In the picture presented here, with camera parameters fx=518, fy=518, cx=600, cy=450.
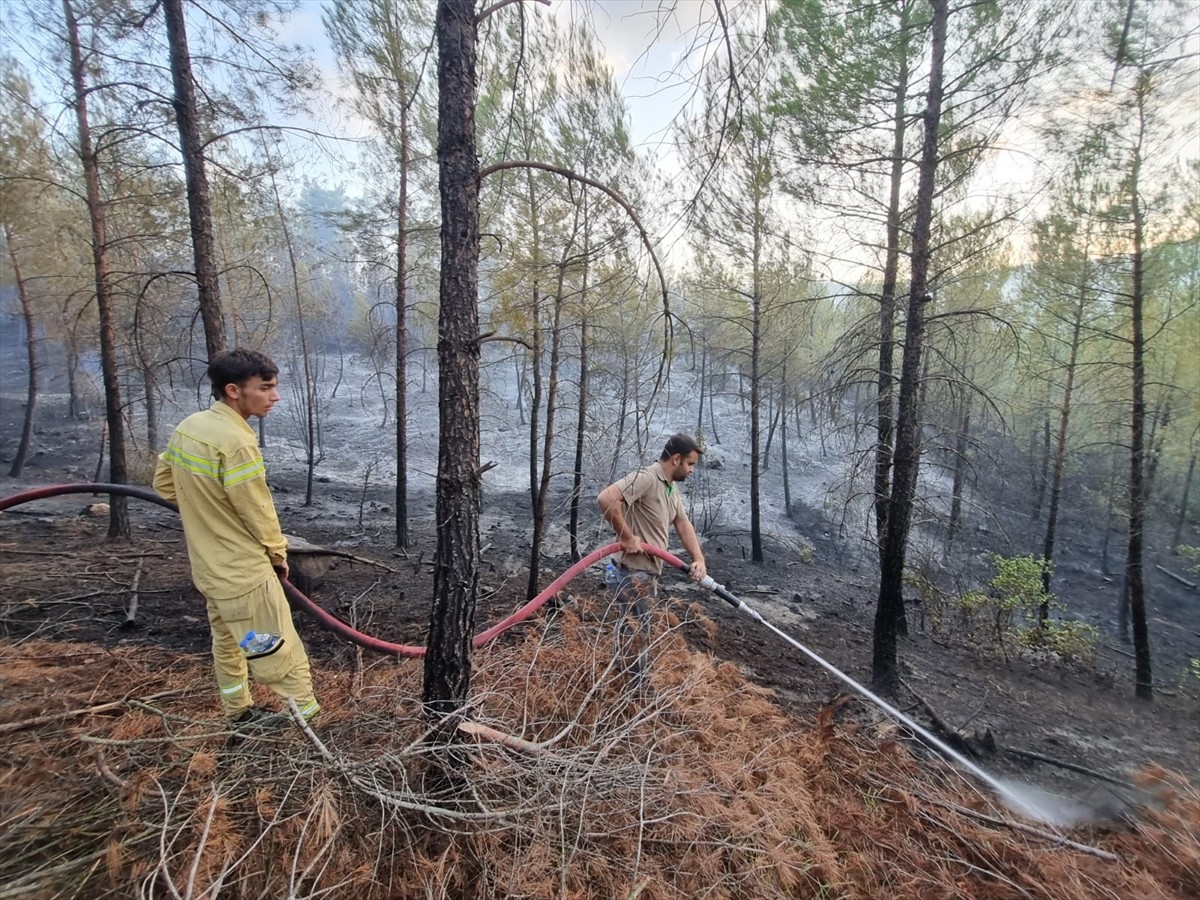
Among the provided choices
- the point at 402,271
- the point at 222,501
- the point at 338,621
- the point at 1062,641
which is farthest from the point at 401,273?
the point at 1062,641

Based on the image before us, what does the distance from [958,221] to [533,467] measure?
914cm

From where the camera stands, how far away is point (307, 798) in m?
2.00

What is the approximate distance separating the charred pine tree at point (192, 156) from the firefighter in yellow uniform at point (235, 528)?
2851 millimetres

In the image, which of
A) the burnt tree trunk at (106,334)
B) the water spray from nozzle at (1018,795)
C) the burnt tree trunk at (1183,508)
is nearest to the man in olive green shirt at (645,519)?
the water spray from nozzle at (1018,795)

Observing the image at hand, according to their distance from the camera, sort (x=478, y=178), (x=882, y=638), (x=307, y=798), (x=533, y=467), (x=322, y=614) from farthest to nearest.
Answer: (x=533, y=467), (x=882, y=638), (x=322, y=614), (x=478, y=178), (x=307, y=798)

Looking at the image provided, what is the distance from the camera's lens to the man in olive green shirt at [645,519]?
3773mm

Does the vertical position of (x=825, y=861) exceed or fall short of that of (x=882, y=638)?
it exceeds it

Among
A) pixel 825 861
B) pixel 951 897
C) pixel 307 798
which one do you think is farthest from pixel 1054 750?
pixel 307 798

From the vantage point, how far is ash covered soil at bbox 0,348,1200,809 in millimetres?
4789

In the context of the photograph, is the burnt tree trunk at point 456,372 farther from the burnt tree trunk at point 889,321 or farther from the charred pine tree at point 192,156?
the burnt tree trunk at point 889,321

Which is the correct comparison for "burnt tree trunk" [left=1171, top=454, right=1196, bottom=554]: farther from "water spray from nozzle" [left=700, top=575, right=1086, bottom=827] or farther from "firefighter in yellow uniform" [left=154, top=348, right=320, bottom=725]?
"firefighter in yellow uniform" [left=154, top=348, right=320, bottom=725]

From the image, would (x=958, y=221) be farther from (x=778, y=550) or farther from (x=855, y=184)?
(x=778, y=550)

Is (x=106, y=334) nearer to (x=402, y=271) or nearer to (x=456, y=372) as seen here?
(x=402, y=271)

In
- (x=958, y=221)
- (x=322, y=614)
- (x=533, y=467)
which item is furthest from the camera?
(x=533, y=467)
